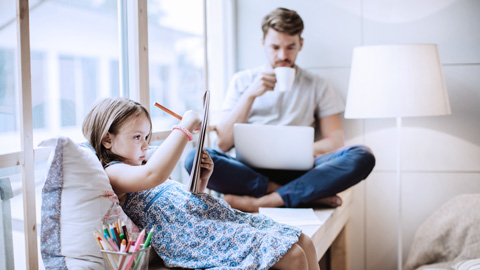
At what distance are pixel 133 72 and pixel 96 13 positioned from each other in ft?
0.82

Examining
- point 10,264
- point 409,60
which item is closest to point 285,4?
point 409,60

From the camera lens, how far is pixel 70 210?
42.2 inches

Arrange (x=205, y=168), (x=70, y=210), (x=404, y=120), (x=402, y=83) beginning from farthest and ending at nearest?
(x=404, y=120) < (x=402, y=83) < (x=205, y=168) < (x=70, y=210)

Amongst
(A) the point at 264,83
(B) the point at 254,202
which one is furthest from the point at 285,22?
(B) the point at 254,202

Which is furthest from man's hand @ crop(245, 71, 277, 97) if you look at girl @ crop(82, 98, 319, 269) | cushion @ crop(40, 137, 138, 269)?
cushion @ crop(40, 137, 138, 269)

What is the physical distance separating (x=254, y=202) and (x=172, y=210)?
2.81ft

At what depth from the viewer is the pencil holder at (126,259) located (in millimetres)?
969

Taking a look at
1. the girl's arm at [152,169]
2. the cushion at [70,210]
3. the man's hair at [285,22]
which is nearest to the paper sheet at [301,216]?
the girl's arm at [152,169]

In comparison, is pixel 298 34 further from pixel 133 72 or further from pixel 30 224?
pixel 30 224

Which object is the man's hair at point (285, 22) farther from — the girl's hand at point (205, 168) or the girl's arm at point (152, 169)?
the girl's arm at point (152, 169)

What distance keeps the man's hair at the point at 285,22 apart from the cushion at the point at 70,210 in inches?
61.5

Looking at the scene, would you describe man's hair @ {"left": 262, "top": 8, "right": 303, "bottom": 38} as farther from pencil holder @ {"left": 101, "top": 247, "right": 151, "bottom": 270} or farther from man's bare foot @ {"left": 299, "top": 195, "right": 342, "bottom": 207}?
pencil holder @ {"left": 101, "top": 247, "right": 151, "bottom": 270}

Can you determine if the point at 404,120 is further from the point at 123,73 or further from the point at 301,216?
the point at 123,73

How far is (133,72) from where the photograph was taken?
5.49 feet
